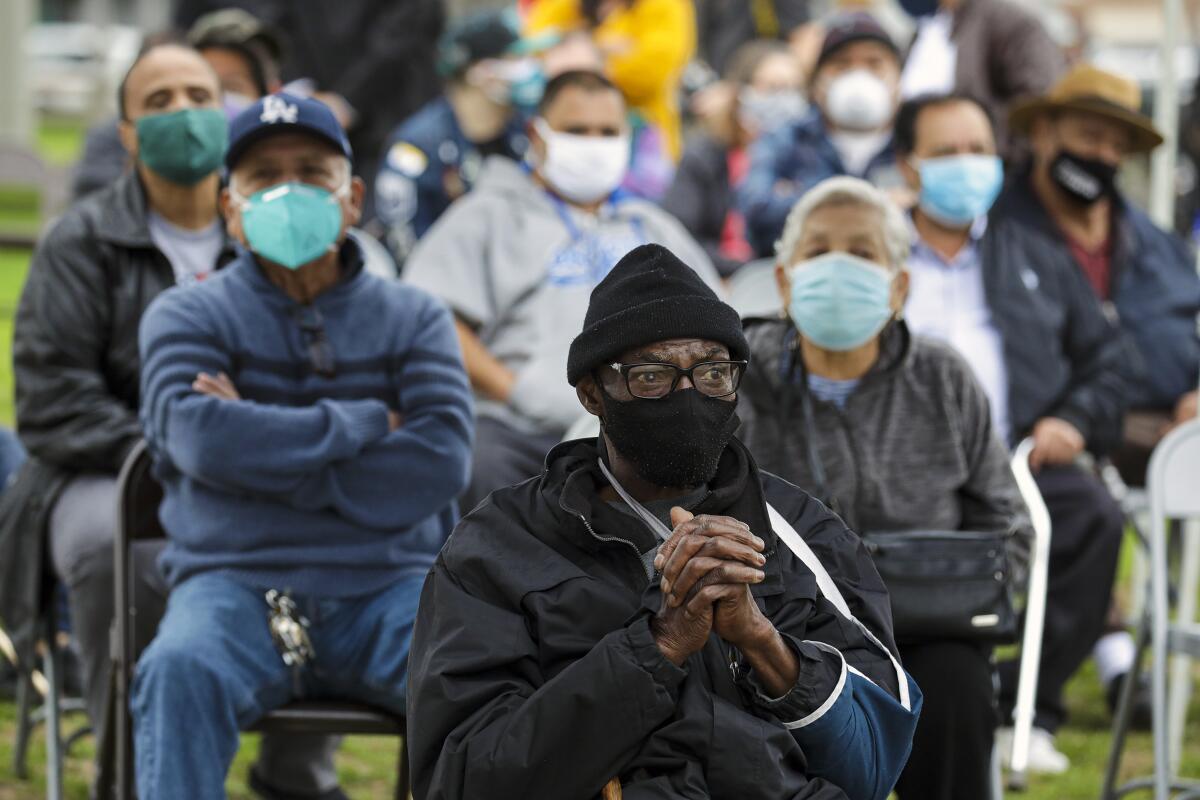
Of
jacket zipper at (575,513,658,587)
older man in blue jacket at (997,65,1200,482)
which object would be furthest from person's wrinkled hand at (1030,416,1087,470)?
jacket zipper at (575,513,658,587)

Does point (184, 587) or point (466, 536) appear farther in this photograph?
point (184, 587)

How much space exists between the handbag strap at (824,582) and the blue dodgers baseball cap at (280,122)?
1.78 metres

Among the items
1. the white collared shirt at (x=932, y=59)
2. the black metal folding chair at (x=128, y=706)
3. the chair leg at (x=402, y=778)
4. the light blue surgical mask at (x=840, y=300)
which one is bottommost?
the chair leg at (x=402, y=778)

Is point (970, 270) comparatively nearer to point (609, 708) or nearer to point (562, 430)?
point (562, 430)

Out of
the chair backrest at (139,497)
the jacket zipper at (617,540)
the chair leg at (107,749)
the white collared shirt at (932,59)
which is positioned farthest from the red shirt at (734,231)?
the jacket zipper at (617,540)

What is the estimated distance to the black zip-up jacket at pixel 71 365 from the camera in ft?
15.9

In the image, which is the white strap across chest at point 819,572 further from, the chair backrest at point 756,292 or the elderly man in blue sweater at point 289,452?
the chair backrest at point 756,292

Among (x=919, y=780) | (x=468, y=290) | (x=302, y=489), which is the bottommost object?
(x=919, y=780)

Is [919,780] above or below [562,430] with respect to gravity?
below

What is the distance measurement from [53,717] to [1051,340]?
3.29 metres

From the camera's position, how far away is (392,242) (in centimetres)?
759

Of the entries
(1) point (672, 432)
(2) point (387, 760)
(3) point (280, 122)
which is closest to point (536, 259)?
(3) point (280, 122)

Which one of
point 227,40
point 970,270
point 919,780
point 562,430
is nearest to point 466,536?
point 919,780

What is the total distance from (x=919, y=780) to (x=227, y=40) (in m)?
4.01
